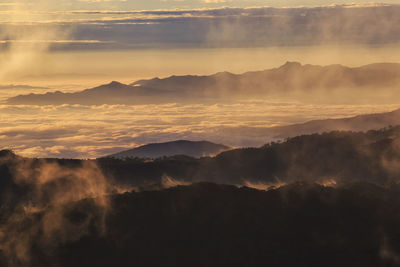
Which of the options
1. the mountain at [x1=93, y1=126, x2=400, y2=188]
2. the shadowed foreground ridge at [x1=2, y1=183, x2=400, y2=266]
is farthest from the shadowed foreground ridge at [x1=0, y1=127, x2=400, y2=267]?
the mountain at [x1=93, y1=126, x2=400, y2=188]

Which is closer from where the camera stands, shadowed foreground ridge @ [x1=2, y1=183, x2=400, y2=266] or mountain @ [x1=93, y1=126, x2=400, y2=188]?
shadowed foreground ridge @ [x1=2, y1=183, x2=400, y2=266]

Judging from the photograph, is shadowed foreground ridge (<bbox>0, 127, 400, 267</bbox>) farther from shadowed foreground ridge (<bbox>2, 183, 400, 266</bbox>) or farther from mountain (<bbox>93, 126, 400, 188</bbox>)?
mountain (<bbox>93, 126, 400, 188</bbox>)

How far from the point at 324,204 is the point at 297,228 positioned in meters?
7.91

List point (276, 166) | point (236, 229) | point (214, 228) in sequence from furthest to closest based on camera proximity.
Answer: point (276, 166)
point (214, 228)
point (236, 229)

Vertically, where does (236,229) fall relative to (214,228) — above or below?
below

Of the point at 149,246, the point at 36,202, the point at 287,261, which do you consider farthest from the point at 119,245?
the point at 36,202

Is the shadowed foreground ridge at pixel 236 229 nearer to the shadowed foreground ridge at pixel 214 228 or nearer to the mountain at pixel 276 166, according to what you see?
the shadowed foreground ridge at pixel 214 228

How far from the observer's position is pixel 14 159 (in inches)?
7461

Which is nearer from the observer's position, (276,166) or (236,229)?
(236,229)

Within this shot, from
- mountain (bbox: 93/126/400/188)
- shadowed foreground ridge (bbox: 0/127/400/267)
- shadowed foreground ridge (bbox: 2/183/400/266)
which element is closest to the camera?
shadowed foreground ridge (bbox: 2/183/400/266)

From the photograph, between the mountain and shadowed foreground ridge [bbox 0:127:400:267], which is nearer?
shadowed foreground ridge [bbox 0:127:400:267]

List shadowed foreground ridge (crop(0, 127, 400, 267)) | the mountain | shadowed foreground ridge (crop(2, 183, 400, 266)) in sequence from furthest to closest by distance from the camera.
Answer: the mountain < shadowed foreground ridge (crop(0, 127, 400, 267)) < shadowed foreground ridge (crop(2, 183, 400, 266))

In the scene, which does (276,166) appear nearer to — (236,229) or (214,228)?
(214,228)

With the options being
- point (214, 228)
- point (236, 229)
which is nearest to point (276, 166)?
point (214, 228)
